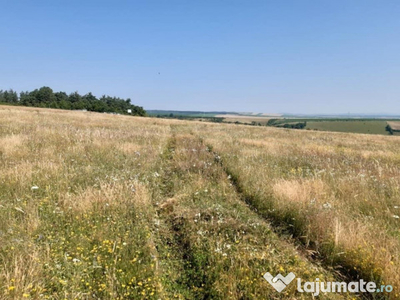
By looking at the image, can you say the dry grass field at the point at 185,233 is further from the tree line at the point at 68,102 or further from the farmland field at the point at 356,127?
the farmland field at the point at 356,127

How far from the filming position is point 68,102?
97.2 meters

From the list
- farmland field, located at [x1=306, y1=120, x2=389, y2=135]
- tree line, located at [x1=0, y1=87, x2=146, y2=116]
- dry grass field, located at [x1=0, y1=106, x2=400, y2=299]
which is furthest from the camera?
farmland field, located at [x1=306, y1=120, x2=389, y2=135]

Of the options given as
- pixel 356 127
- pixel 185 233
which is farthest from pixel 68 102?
pixel 356 127

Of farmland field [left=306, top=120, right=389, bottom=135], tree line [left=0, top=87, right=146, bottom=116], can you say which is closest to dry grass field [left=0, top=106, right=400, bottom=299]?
tree line [left=0, top=87, right=146, bottom=116]

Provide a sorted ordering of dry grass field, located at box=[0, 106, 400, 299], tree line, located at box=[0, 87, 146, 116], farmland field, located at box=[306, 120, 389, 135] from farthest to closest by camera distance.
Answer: farmland field, located at box=[306, 120, 389, 135] → tree line, located at box=[0, 87, 146, 116] → dry grass field, located at box=[0, 106, 400, 299]

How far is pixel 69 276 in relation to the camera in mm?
2971

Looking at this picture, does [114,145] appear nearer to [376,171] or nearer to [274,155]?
[274,155]

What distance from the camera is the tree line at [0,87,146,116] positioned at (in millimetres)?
95062

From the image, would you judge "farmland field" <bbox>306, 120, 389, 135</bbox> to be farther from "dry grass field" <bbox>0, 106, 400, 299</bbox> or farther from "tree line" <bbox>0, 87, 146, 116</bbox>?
"dry grass field" <bbox>0, 106, 400, 299</bbox>

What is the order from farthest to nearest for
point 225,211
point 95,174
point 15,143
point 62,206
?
point 15,143, point 95,174, point 225,211, point 62,206

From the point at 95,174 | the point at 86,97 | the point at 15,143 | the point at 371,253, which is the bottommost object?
the point at 371,253

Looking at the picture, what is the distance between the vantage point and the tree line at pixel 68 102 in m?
95.1

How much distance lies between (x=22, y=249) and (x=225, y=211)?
11.9 feet

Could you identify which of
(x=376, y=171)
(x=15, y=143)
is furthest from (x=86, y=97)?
(x=376, y=171)
